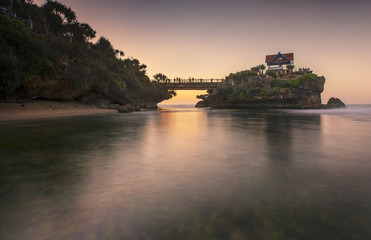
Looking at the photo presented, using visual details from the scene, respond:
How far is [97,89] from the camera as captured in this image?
4041 cm

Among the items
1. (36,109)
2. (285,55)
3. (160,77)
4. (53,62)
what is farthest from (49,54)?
(285,55)

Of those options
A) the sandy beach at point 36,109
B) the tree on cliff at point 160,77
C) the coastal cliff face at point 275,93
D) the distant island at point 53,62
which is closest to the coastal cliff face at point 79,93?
the distant island at point 53,62

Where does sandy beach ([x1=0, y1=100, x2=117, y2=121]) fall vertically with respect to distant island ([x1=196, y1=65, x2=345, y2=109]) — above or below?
below

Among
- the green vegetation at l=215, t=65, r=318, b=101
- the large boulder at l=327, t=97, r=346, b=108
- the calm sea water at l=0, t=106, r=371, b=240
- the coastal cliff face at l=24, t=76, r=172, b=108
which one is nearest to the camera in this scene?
the calm sea water at l=0, t=106, r=371, b=240

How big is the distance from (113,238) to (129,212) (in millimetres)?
686

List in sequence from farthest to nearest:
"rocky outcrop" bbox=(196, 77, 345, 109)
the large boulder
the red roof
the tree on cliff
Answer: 1. the tree on cliff
2. the red roof
3. the large boulder
4. "rocky outcrop" bbox=(196, 77, 345, 109)

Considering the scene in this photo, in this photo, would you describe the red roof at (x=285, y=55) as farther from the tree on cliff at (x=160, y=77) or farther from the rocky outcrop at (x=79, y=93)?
the rocky outcrop at (x=79, y=93)

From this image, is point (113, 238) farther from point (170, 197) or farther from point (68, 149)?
point (68, 149)

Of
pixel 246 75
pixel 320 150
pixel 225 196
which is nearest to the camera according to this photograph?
pixel 225 196

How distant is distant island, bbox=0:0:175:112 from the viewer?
20.7 m

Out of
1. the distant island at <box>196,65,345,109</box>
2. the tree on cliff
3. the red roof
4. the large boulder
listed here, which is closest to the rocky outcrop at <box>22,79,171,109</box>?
the tree on cliff

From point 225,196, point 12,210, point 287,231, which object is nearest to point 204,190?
point 225,196

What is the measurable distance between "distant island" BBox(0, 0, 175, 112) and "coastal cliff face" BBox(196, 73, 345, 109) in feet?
92.3

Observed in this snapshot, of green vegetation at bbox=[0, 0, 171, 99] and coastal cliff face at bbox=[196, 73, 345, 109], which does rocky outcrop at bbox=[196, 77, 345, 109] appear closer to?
coastal cliff face at bbox=[196, 73, 345, 109]
